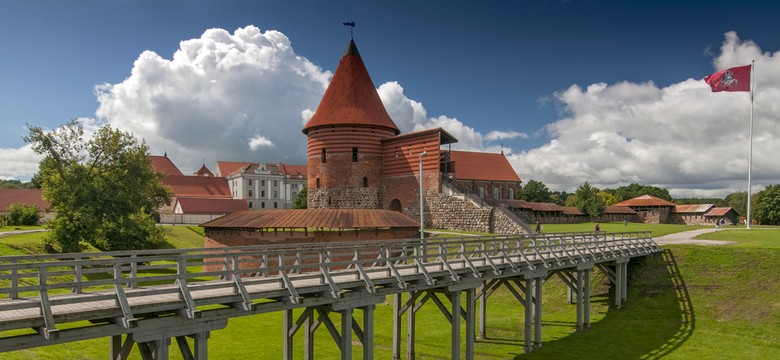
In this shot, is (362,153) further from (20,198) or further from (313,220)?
(20,198)

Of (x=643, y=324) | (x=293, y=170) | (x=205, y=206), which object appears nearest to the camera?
(x=643, y=324)

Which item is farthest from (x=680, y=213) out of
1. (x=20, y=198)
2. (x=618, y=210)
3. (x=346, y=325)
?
(x=20, y=198)

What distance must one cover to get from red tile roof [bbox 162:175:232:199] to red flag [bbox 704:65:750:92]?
78.9 m

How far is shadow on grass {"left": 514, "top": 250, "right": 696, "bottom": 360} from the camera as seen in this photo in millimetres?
17453

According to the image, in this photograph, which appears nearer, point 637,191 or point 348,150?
point 348,150

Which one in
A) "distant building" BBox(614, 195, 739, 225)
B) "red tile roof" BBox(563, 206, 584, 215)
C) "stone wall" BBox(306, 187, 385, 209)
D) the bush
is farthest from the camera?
"distant building" BBox(614, 195, 739, 225)

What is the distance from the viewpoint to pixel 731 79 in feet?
104

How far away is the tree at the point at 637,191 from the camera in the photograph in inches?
4454

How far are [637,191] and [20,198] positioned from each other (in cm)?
10997

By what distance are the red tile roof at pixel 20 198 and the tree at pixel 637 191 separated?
10224cm

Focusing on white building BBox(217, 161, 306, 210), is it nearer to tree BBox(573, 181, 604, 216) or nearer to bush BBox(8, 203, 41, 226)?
bush BBox(8, 203, 41, 226)

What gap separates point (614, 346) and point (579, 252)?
3.73m

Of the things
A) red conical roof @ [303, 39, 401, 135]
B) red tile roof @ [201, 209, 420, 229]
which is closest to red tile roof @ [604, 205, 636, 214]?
red conical roof @ [303, 39, 401, 135]

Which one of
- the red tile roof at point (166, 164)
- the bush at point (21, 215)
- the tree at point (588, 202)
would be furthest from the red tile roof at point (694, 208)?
the red tile roof at point (166, 164)
